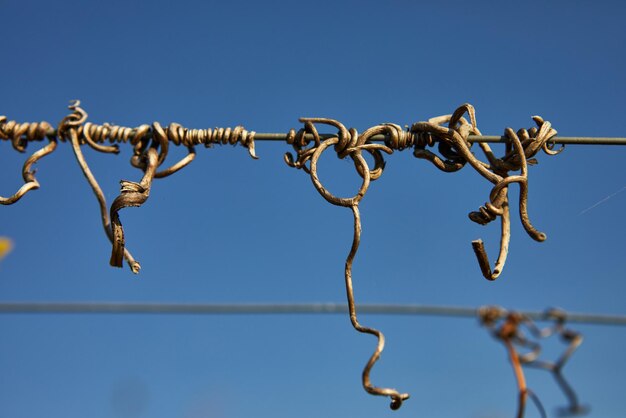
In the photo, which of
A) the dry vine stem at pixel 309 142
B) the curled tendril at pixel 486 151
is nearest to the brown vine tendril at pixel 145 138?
the dry vine stem at pixel 309 142

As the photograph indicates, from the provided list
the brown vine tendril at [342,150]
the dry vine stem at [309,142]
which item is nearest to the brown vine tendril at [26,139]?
the dry vine stem at [309,142]

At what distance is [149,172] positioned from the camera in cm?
208

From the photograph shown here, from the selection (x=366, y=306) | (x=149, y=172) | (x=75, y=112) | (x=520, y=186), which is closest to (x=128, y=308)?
(x=366, y=306)

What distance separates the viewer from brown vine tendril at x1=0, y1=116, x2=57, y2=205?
2092mm

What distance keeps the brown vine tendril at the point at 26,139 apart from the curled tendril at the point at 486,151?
0.91 metres

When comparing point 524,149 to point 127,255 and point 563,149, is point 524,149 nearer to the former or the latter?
point 563,149

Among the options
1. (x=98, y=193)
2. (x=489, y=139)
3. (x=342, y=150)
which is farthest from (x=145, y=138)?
(x=489, y=139)

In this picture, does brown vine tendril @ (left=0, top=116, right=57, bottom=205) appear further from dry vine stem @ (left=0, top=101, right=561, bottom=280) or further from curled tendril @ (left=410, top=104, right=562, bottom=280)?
curled tendril @ (left=410, top=104, right=562, bottom=280)

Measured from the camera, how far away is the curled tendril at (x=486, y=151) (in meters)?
1.98

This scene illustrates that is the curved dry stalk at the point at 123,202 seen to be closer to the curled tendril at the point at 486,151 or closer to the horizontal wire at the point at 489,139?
the horizontal wire at the point at 489,139

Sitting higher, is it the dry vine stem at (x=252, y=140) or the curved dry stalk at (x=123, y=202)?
the dry vine stem at (x=252, y=140)

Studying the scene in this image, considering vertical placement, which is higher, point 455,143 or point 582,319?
point 455,143

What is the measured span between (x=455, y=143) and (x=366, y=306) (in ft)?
2.20

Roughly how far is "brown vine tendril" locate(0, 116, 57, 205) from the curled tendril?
907 mm
